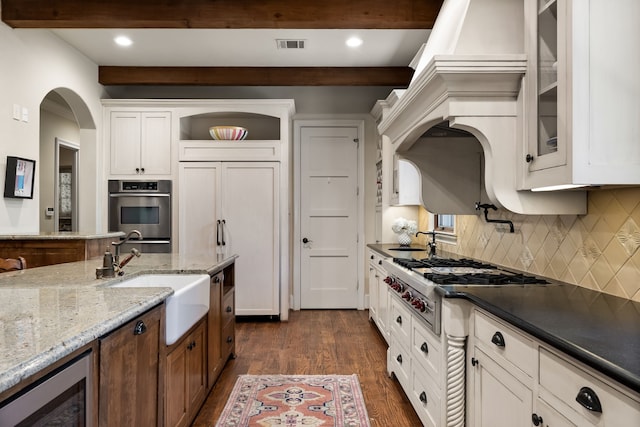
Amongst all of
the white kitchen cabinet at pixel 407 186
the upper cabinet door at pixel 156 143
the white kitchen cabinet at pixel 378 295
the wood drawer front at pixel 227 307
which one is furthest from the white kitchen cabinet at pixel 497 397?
the upper cabinet door at pixel 156 143

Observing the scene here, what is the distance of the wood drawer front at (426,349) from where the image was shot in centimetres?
203

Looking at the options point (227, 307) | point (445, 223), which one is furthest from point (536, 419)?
point (445, 223)

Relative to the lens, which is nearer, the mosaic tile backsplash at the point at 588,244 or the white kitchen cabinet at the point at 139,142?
the mosaic tile backsplash at the point at 588,244

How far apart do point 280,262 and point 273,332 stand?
2.60 ft

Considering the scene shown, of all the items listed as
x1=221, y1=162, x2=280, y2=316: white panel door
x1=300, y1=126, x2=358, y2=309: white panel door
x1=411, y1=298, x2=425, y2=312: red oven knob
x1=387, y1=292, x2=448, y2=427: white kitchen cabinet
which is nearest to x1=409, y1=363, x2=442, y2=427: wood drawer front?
x1=387, y1=292, x2=448, y2=427: white kitchen cabinet

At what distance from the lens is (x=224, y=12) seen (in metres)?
3.26

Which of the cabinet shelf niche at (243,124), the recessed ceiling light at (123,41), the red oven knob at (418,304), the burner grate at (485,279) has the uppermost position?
the recessed ceiling light at (123,41)

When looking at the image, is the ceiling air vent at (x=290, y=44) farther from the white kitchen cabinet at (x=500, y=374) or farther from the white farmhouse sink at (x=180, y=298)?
the white kitchen cabinet at (x=500, y=374)

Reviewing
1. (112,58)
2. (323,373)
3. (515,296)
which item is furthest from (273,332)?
(112,58)

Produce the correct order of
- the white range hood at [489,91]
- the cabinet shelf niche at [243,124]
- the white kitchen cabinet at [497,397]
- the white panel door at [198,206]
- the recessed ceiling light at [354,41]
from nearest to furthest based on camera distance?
the white kitchen cabinet at [497,397] < the white range hood at [489,91] < the recessed ceiling light at [354,41] < the white panel door at [198,206] < the cabinet shelf niche at [243,124]

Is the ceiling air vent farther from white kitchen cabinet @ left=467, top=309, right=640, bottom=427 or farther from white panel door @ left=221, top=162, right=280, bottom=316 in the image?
white kitchen cabinet @ left=467, top=309, right=640, bottom=427

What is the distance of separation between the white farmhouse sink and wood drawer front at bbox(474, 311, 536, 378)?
1.30 meters

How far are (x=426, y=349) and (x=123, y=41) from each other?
3885 millimetres

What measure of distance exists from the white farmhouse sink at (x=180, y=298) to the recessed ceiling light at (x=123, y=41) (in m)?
2.67
